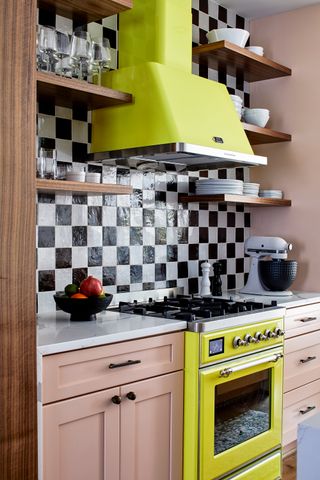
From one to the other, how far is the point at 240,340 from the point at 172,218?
3.17ft

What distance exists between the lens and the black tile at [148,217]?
3290mm

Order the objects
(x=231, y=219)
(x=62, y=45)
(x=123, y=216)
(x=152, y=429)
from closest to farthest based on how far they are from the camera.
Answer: (x=152, y=429) < (x=62, y=45) < (x=123, y=216) < (x=231, y=219)

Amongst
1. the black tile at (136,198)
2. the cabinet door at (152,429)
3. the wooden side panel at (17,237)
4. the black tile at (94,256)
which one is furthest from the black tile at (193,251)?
the wooden side panel at (17,237)

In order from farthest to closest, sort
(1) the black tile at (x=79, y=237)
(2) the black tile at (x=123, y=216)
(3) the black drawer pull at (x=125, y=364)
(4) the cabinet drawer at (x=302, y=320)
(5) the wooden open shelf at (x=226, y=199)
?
(5) the wooden open shelf at (x=226, y=199) → (4) the cabinet drawer at (x=302, y=320) → (2) the black tile at (x=123, y=216) → (1) the black tile at (x=79, y=237) → (3) the black drawer pull at (x=125, y=364)

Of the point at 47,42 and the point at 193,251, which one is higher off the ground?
the point at 47,42

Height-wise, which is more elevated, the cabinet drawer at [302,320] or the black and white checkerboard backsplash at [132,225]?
the black and white checkerboard backsplash at [132,225]

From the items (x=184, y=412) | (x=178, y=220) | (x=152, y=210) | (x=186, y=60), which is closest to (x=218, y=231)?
(x=178, y=220)

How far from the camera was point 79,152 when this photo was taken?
9.64 ft

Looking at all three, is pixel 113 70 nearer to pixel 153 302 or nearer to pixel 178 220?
pixel 178 220

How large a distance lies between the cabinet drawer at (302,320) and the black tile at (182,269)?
2.13 ft

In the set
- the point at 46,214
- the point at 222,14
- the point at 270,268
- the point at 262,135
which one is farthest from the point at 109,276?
the point at 222,14

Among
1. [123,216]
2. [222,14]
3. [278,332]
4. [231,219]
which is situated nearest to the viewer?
[278,332]

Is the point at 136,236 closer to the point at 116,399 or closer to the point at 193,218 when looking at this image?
the point at 193,218

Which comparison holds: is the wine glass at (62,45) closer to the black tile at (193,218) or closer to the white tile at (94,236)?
the white tile at (94,236)
